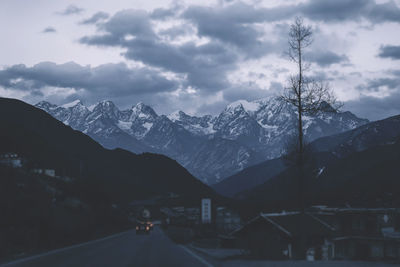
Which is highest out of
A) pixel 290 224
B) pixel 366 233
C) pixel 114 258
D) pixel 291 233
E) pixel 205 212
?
pixel 290 224

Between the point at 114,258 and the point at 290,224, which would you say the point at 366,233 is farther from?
the point at 114,258

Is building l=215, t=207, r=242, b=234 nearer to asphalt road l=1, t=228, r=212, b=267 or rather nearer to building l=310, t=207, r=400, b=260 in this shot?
building l=310, t=207, r=400, b=260

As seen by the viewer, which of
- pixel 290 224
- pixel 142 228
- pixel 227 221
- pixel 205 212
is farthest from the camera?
pixel 227 221

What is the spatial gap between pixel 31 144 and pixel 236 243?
488ft

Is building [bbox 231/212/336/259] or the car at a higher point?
building [bbox 231/212/336/259]

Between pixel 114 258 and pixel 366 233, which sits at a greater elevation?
pixel 114 258

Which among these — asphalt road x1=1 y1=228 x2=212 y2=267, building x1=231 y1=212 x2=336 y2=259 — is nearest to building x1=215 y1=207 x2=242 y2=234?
building x1=231 y1=212 x2=336 y2=259

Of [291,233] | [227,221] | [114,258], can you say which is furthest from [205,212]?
[114,258]

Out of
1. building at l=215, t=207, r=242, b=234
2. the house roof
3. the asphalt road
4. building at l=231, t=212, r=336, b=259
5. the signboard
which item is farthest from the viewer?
building at l=215, t=207, r=242, b=234

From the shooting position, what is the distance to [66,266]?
24438 mm

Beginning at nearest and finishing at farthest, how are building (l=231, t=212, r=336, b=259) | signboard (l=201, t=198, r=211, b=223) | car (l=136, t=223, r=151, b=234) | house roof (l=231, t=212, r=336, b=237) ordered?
building (l=231, t=212, r=336, b=259)
house roof (l=231, t=212, r=336, b=237)
car (l=136, t=223, r=151, b=234)
signboard (l=201, t=198, r=211, b=223)

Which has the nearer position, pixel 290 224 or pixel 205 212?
pixel 290 224

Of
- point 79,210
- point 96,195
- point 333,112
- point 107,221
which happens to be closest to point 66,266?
point 333,112

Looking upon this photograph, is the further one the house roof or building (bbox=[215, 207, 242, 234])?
building (bbox=[215, 207, 242, 234])
